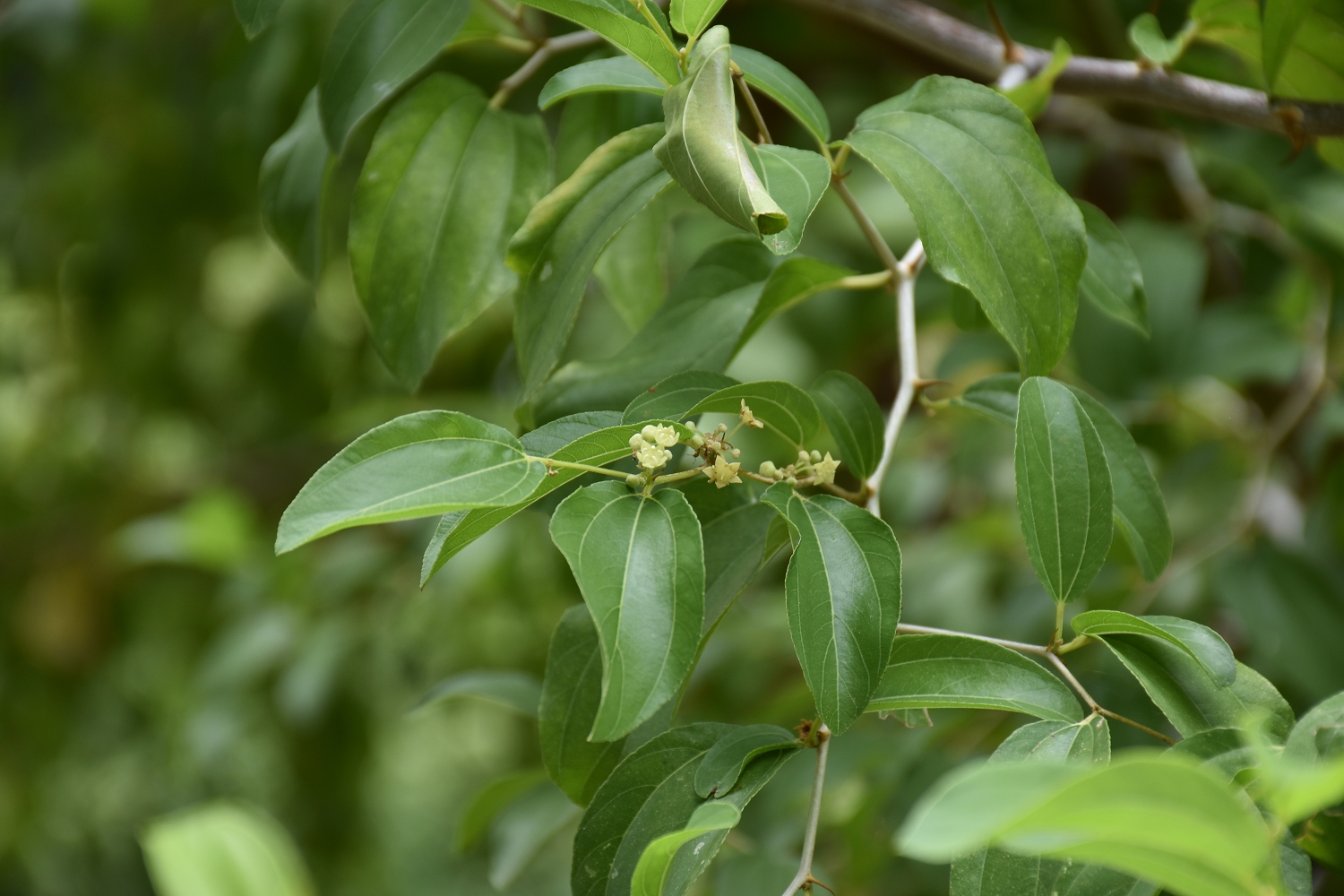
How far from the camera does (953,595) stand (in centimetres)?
68

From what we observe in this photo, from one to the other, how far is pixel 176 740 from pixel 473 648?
0.34 metres

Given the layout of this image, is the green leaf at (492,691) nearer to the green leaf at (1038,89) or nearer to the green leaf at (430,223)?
the green leaf at (430,223)

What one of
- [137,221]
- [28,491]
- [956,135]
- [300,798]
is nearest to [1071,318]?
[956,135]

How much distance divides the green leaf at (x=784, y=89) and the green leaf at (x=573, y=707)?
153 mm

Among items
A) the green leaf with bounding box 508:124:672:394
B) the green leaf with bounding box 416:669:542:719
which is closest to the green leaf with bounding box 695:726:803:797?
the green leaf with bounding box 508:124:672:394

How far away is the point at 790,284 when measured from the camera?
31cm

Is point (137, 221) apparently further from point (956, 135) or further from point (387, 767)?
point (956, 135)

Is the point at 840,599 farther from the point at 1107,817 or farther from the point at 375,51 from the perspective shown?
the point at 375,51

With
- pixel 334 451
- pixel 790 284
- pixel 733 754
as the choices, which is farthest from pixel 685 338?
pixel 334 451

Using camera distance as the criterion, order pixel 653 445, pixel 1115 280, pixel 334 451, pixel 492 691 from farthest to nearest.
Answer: pixel 334 451, pixel 492 691, pixel 1115 280, pixel 653 445

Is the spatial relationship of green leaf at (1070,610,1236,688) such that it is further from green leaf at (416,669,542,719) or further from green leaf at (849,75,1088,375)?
green leaf at (416,669,542,719)

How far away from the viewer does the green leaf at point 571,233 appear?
262mm

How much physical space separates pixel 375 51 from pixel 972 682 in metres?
0.26

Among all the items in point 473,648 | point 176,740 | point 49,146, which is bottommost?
point 176,740
